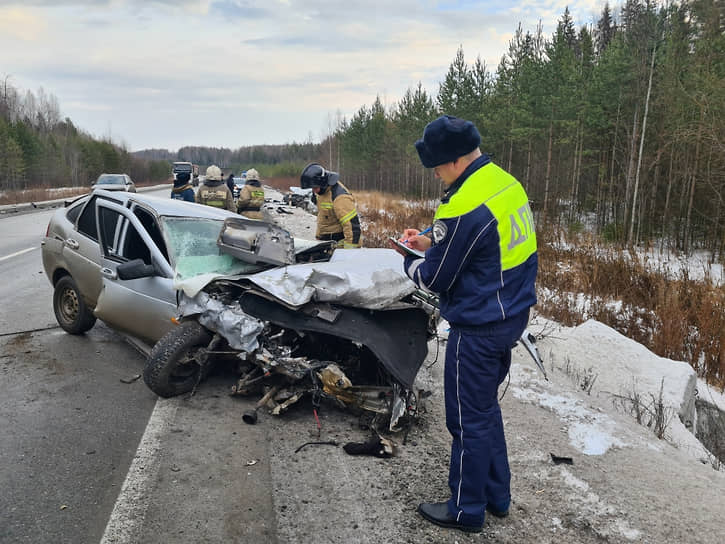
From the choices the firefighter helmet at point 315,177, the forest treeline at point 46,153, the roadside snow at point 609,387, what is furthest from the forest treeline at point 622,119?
the forest treeline at point 46,153

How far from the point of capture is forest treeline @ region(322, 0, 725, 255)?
17.9 m

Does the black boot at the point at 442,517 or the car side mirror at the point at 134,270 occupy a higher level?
the car side mirror at the point at 134,270

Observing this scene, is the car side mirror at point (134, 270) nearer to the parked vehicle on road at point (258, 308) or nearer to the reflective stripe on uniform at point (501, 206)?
the parked vehicle on road at point (258, 308)

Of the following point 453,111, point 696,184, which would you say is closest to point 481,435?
point 696,184

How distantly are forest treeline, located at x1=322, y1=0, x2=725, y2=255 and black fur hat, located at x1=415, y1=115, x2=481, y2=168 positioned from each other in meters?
13.0

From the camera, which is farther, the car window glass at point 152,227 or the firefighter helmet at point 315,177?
the firefighter helmet at point 315,177

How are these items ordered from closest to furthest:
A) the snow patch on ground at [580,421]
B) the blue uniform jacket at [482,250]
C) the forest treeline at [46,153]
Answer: the blue uniform jacket at [482,250]
the snow patch on ground at [580,421]
the forest treeline at [46,153]

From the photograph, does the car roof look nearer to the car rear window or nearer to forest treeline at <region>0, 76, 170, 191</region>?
the car rear window

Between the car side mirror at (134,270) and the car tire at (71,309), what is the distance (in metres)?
1.51

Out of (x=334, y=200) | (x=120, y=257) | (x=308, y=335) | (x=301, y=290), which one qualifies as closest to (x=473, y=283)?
(x=301, y=290)

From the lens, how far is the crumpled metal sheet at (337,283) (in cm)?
394

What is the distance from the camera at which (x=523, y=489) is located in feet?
10.4

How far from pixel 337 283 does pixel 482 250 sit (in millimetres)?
1638

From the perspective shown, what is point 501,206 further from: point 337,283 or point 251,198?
point 251,198
